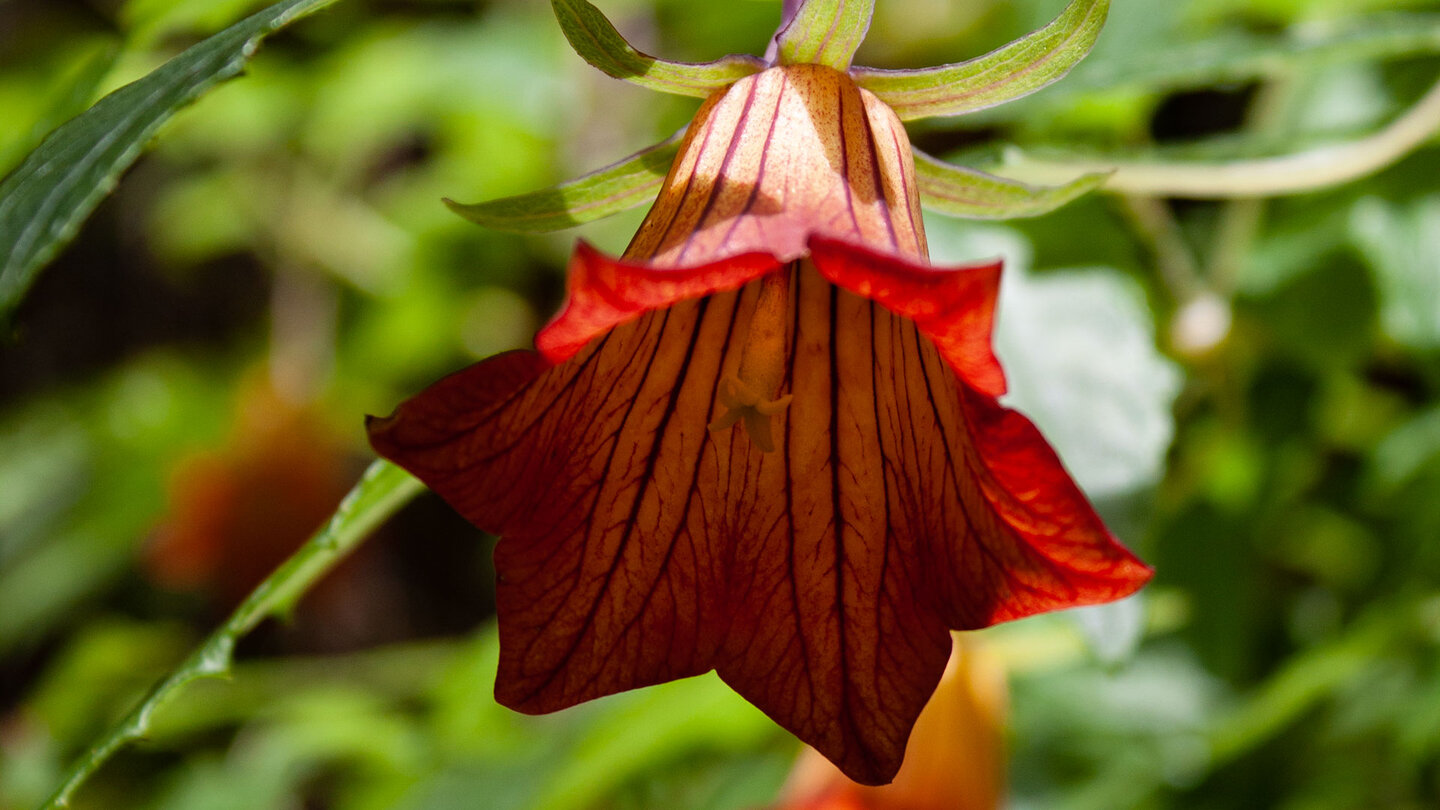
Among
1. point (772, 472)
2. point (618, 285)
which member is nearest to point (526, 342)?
point (772, 472)

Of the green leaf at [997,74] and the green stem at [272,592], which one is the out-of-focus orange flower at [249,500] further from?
the green leaf at [997,74]

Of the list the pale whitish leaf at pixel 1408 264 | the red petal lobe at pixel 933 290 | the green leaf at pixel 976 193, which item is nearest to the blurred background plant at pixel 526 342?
the pale whitish leaf at pixel 1408 264

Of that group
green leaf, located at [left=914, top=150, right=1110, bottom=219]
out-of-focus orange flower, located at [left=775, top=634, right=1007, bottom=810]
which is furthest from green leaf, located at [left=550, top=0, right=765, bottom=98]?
out-of-focus orange flower, located at [left=775, top=634, right=1007, bottom=810]

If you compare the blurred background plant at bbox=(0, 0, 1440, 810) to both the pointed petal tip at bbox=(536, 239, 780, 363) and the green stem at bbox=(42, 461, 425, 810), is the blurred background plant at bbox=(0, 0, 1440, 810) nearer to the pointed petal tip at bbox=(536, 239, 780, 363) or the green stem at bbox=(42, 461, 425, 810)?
the green stem at bbox=(42, 461, 425, 810)

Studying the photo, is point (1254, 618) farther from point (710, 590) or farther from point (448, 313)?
point (448, 313)

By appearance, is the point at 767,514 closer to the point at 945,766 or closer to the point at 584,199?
the point at 584,199

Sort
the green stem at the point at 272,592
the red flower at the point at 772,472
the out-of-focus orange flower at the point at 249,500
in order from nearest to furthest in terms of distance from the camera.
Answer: the red flower at the point at 772,472, the green stem at the point at 272,592, the out-of-focus orange flower at the point at 249,500

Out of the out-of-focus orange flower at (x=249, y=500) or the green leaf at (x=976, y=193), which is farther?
the out-of-focus orange flower at (x=249, y=500)
